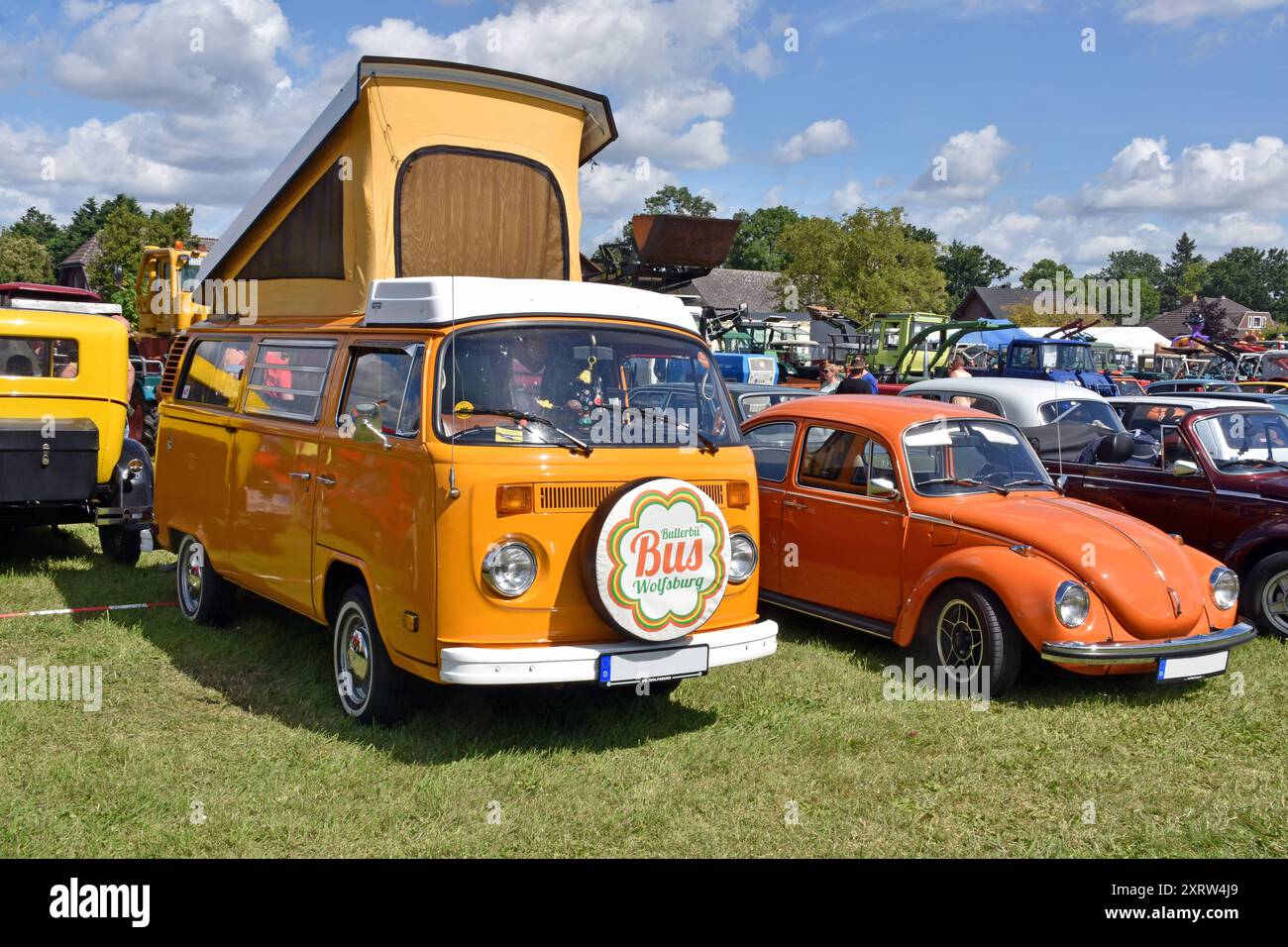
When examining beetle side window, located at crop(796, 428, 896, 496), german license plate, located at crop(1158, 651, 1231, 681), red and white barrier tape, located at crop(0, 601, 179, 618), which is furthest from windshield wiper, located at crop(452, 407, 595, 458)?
red and white barrier tape, located at crop(0, 601, 179, 618)

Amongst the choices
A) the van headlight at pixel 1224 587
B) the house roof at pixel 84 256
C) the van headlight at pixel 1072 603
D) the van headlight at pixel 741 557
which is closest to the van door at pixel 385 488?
the van headlight at pixel 741 557

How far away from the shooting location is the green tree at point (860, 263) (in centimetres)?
4816

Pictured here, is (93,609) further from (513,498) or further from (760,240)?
(760,240)

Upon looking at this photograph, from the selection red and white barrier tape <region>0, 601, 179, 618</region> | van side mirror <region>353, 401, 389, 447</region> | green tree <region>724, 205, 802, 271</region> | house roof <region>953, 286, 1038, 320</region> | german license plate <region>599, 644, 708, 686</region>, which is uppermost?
green tree <region>724, 205, 802, 271</region>

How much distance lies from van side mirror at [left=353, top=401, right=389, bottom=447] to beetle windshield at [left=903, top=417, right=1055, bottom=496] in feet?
11.7

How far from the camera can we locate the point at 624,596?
5.38 m

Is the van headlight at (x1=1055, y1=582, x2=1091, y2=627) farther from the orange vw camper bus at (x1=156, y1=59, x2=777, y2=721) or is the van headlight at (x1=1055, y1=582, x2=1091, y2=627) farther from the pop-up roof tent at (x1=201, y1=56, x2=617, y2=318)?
the pop-up roof tent at (x1=201, y1=56, x2=617, y2=318)

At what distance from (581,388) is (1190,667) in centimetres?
386

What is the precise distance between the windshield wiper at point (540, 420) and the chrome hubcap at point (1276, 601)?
558 cm

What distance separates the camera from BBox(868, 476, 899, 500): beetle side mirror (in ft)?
24.6
